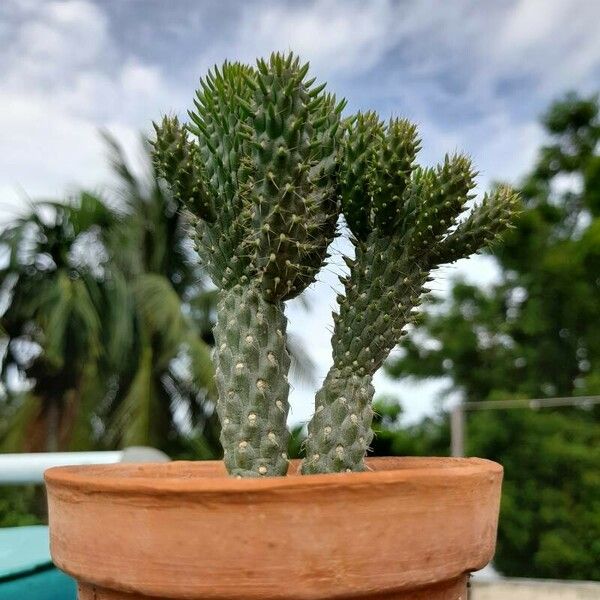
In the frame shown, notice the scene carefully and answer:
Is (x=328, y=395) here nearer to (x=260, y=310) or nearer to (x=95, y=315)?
(x=260, y=310)

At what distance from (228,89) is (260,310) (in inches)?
12.1

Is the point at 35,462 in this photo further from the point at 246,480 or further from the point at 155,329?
the point at 155,329

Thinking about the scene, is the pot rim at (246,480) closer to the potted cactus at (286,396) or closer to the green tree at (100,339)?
the potted cactus at (286,396)

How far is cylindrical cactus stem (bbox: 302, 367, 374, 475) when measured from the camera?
866 millimetres

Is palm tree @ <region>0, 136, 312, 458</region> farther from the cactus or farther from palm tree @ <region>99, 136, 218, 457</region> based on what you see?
the cactus

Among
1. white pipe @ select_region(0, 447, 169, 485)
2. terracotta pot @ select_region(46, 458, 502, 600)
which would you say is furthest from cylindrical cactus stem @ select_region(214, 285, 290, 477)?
white pipe @ select_region(0, 447, 169, 485)

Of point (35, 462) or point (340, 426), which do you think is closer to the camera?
point (340, 426)

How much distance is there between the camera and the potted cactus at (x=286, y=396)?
2.17 feet

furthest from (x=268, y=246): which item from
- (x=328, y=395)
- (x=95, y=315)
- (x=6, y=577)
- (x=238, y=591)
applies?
(x=95, y=315)

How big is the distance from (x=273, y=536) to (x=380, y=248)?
0.39 m

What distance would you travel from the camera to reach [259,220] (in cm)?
83

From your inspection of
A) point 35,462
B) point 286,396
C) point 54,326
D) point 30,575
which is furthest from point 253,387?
point 54,326

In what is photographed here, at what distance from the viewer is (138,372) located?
7141 mm

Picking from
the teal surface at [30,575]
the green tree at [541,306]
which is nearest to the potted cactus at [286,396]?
the teal surface at [30,575]
